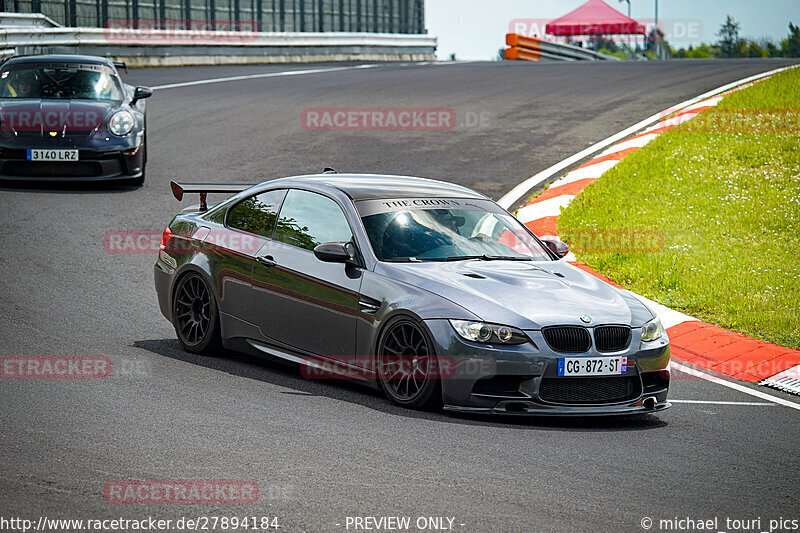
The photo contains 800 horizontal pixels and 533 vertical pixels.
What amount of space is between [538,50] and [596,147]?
24791mm

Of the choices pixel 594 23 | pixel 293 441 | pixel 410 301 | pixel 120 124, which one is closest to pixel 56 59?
pixel 120 124

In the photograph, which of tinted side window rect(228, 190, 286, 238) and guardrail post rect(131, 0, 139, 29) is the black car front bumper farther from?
guardrail post rect(131, 0, 139, 29)

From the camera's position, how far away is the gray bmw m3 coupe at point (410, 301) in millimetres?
6699

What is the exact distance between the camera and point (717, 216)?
1319 cm

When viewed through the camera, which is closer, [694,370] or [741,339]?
[694,370]

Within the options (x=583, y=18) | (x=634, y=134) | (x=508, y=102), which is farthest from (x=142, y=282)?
(x=583, y=18)

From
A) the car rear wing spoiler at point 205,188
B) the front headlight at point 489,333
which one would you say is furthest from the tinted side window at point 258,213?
the front headlight at point 489,333

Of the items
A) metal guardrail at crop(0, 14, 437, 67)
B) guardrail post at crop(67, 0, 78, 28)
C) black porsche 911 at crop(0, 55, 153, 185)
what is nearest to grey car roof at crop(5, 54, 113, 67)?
black porsche 911 at crop(0, 55, 153, 185)

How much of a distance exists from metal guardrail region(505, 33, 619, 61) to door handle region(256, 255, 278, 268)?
32442 millimetres

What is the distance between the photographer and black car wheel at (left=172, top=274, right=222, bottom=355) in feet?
27.7

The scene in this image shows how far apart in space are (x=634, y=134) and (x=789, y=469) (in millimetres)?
12340

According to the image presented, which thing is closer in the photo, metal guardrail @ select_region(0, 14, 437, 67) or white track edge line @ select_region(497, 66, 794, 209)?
white track edge line @ select_region(497, 66, 794, 209)

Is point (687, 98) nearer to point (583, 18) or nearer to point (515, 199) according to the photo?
point (515, 199)

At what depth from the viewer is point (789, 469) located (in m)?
6.01
